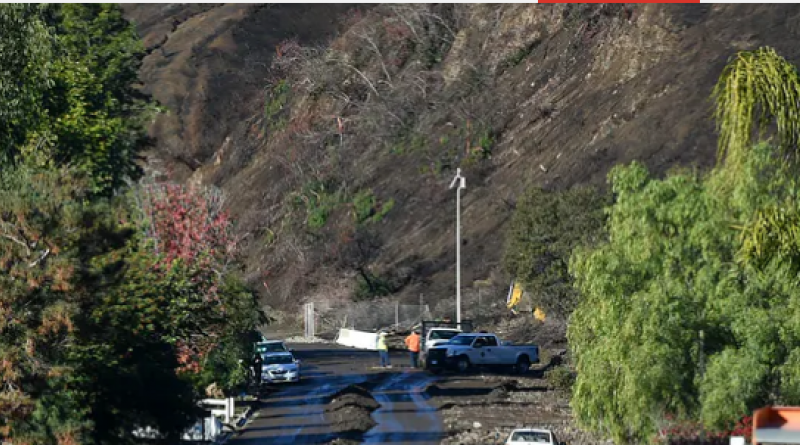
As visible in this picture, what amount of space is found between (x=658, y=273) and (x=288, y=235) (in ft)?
246

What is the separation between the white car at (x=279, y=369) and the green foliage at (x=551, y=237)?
40.3 ft

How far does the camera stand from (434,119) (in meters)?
104

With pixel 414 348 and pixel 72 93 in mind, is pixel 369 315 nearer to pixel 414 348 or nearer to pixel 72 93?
pixel 414 348

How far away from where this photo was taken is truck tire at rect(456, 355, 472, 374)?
180 feet

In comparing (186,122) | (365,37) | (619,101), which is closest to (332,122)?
(365,37)

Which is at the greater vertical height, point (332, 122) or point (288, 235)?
point (332, 122)

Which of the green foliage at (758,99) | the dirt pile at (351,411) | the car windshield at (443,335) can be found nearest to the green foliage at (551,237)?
the car windshield at (443,335)

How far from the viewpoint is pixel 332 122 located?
379 feet

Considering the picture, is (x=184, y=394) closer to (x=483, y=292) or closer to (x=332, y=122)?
(x=483, y=292)

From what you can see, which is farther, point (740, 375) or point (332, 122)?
point (332, 122)

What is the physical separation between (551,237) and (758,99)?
45.9 meters

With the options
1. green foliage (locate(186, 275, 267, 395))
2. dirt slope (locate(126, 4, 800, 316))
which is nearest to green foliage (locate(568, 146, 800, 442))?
green foliage (locate(186, 275, 267, 395))

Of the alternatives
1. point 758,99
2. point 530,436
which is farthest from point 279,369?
point 758,99

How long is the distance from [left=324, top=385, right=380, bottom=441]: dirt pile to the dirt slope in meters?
30.0
